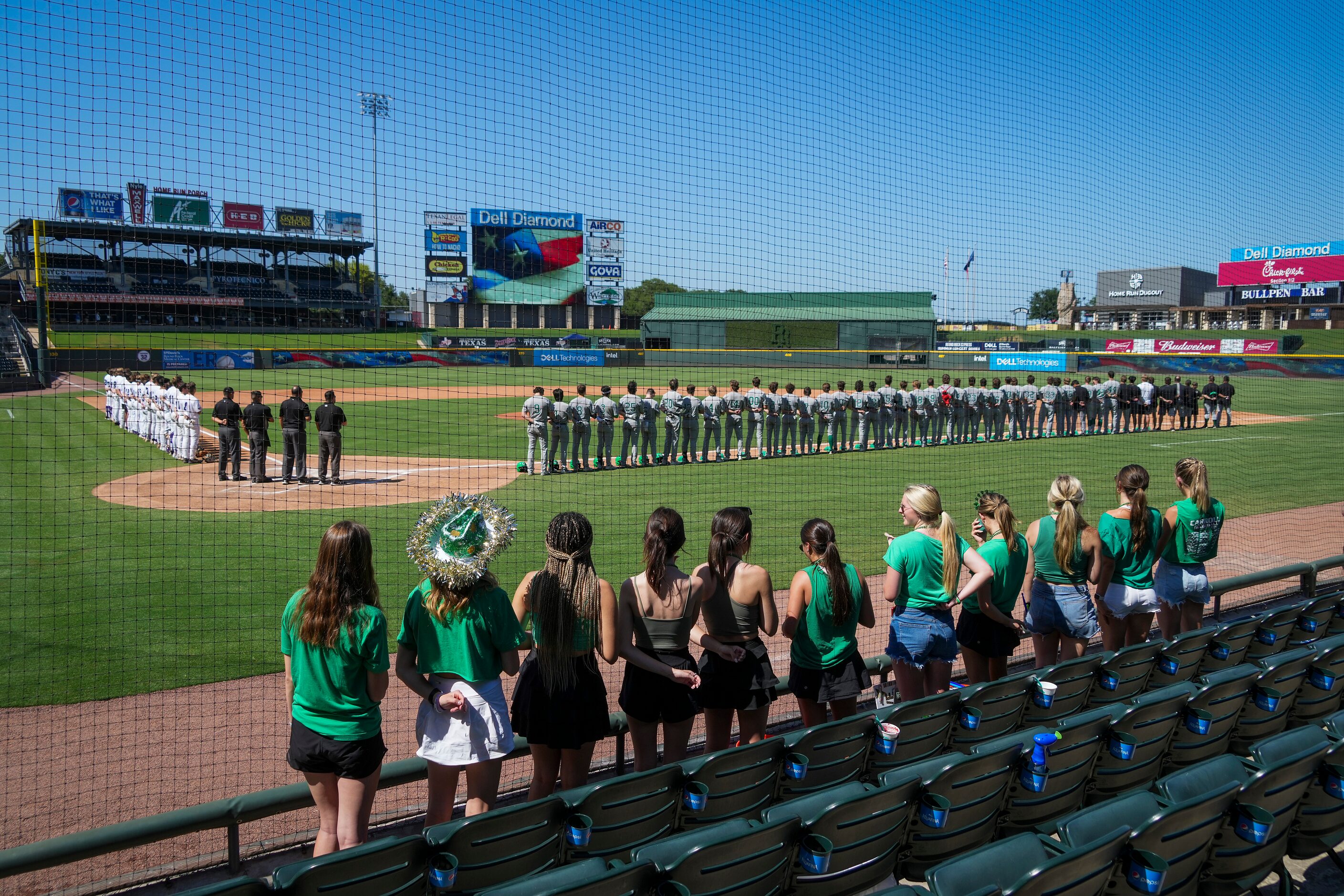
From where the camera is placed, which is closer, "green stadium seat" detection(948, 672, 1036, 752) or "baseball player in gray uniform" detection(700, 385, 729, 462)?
"green stadium seat" detection(948, 672, 1036, 752)

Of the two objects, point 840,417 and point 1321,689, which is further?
point 840,417

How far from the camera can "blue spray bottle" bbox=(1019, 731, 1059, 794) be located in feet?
10.9

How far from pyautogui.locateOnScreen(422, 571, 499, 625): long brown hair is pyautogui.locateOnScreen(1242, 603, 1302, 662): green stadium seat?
449 cm

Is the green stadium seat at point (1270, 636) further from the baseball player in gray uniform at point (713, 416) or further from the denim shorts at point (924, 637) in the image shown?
the baseball player in gray uniform at point (713, 416)

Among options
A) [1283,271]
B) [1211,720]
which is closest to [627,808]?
[1211,720]

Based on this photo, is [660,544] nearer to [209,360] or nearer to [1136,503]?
[1136,503]

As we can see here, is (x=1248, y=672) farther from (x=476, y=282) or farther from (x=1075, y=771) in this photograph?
(x=476, y=282)

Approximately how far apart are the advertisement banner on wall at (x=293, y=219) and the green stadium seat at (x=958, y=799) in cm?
658

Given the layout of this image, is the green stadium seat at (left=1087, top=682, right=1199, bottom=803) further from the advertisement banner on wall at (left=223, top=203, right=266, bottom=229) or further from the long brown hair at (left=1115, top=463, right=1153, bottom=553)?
the advertisement banner on wall at (left=223, top=203, right=266, bottom=229)

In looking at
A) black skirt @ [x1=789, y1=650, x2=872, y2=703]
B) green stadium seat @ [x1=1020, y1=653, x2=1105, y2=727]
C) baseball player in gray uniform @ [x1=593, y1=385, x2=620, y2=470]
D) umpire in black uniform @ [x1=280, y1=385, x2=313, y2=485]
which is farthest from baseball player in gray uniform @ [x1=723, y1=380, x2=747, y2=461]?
black skirt @ [x1=789, y1=650, x2=872, y2=703]

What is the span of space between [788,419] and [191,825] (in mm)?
15877

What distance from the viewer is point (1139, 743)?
3639 mm

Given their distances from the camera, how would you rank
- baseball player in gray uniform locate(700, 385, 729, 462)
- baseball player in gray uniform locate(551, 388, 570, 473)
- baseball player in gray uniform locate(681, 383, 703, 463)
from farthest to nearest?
baseball player in gray uniform locate(700, 385, 729, 462) < baseball player in gray uniform locate(681, 383, 703, 463) < baseball player in gray uniform locate(551, 388, 570, 473)

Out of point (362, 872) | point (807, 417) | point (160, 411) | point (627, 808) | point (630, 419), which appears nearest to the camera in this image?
point (362, 872)
